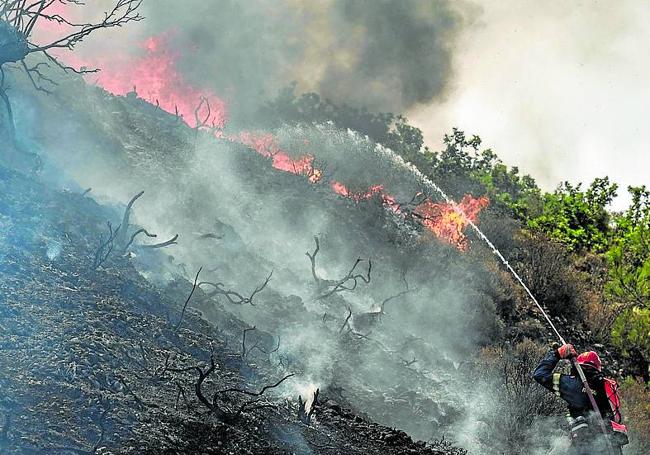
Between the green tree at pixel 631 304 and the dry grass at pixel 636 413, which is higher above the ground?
the green tree at pixel 631 304

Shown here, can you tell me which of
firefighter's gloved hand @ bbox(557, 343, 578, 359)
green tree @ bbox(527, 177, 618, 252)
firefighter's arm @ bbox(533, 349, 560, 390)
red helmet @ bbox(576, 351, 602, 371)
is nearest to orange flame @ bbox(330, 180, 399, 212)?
green tree @ bbox(527, 177, 618, 252)

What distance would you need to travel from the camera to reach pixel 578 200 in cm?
3105

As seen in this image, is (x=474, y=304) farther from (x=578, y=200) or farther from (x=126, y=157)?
(x=578, y=200)

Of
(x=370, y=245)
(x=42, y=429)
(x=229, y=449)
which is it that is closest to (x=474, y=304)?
(x=370, y=245)

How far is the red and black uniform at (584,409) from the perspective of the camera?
7164 millimetres

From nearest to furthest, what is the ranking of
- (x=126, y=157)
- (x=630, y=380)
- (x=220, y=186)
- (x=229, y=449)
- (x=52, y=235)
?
1. (x=229, y=449)
2. (x=52, y=235)
3. (x=630, y=380)
4. (x=126, y=157)
5. (x=220, y=186)

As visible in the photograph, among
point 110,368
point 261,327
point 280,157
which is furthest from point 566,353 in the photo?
point 280,157

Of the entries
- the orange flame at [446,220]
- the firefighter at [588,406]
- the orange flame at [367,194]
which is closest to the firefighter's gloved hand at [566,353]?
the firefighter at [588,406]

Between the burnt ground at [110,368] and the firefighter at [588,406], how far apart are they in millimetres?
1894

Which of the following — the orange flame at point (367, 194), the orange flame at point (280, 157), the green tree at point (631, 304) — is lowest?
the green tree at point (631, 304)

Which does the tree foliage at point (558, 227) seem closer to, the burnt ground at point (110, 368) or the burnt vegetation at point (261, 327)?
the burnt vegetation at point (261, 327)

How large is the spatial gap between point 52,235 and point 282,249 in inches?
363

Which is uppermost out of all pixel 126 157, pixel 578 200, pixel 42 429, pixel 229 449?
pixel 578 200

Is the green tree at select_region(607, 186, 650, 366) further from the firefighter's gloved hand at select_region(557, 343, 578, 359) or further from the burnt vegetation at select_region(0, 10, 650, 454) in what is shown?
the firefighter's gloved hand at select_region(557, 343, 578, 359)
